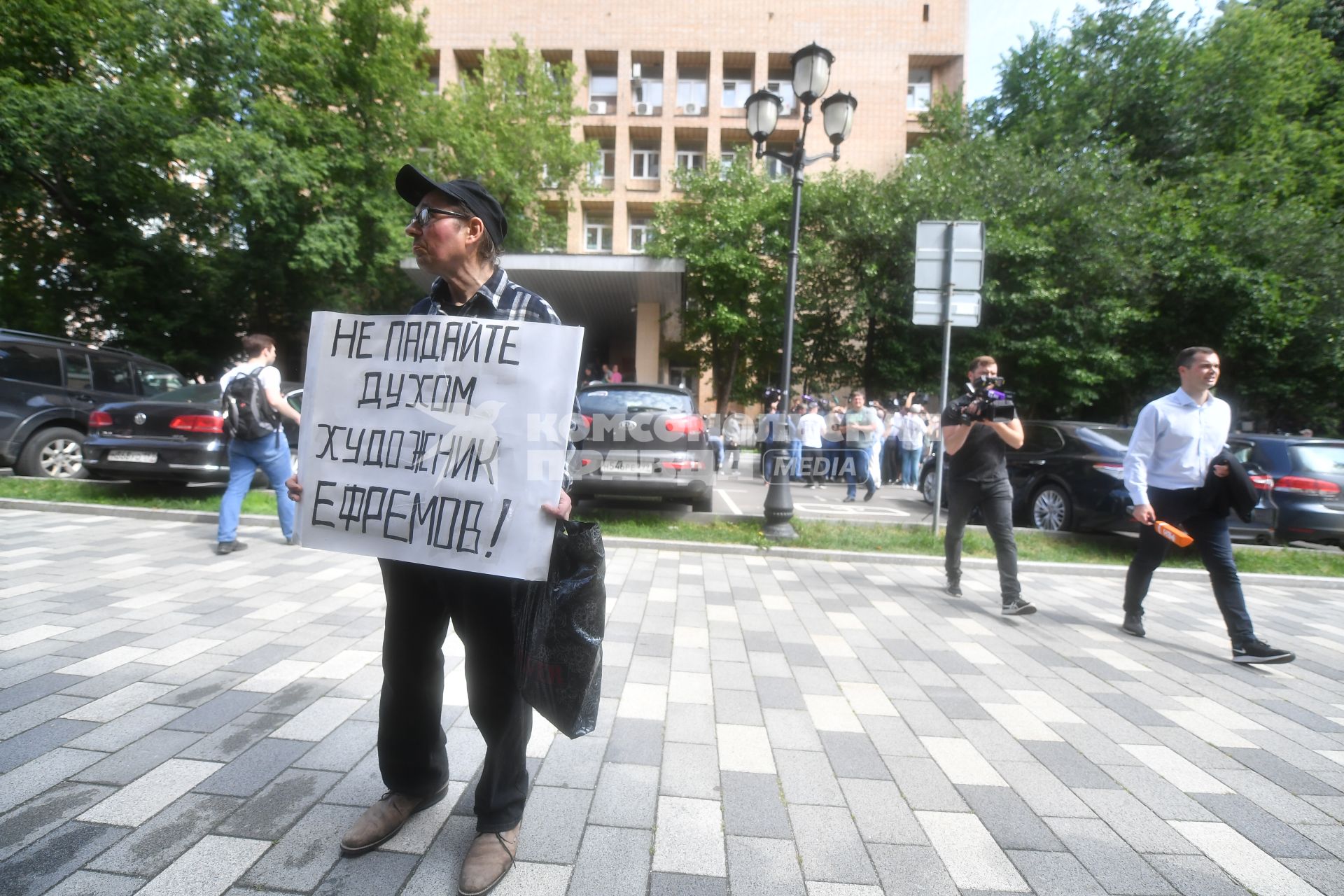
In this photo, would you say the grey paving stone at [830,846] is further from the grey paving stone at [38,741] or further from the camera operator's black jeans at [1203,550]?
the camera operator's black jeans at [1203,550]

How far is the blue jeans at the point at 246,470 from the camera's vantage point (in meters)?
5.57

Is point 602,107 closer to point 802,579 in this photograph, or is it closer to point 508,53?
point 508,53

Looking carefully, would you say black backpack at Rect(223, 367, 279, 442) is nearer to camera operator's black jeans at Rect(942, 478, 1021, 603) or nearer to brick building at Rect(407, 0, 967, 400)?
camera operator's black jeans at Rect(942, 478, 1021, 603)

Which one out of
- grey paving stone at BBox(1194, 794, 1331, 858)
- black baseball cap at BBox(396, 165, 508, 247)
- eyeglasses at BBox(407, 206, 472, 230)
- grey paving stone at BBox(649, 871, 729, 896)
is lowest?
grey paving stone at BBox(649, 871, 729, 896)

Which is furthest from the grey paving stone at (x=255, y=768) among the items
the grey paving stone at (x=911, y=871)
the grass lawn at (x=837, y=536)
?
the grass lawn at (x=837, y=536)

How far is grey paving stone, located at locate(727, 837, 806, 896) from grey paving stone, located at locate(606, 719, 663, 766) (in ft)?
1.95

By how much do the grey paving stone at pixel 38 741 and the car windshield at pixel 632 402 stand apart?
5.22m

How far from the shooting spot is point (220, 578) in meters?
4.87

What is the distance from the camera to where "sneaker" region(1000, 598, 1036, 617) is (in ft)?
16.1

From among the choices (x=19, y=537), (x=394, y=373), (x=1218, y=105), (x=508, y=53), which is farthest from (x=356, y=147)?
(x=1218, y=105)

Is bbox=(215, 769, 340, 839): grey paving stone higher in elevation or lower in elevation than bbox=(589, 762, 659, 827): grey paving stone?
higher

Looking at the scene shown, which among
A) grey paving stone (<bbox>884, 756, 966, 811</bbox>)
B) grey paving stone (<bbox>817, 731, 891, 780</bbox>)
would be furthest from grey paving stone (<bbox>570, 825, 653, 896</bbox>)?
grey paving stone (<bbox>884, 756, 966, 811</bbox>)

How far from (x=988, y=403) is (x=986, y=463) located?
52 cm

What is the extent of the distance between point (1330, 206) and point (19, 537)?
29.7m
